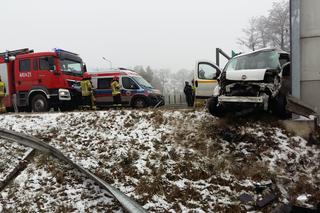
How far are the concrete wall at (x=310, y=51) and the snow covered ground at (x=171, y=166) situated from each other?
1.41m

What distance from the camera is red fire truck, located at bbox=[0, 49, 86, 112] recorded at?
41.3 ft

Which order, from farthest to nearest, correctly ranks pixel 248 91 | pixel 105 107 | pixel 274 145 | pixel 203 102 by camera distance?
pixel 105 107
pixel 203 102
pixel 248 91
pixel 274 145

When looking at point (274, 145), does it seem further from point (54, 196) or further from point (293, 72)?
point (54, 196)

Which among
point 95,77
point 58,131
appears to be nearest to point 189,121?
point 58,131

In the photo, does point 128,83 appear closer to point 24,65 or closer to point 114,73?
point 114,73

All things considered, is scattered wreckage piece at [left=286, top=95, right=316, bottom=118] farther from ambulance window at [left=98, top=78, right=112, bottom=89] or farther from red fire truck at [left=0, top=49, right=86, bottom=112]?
ambulance window at [left=98, top=78, right=112, bottom=89]

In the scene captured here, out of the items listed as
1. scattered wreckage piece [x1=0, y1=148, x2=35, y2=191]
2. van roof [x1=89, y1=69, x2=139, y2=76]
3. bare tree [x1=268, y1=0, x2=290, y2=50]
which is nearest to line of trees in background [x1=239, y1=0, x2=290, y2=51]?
bare tree [x1=268, y1=0, x2=290, y2=50]

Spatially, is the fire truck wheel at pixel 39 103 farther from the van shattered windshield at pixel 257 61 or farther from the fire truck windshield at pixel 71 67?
the van shattered windshield at pixel 257 61

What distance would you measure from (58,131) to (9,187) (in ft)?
8.65

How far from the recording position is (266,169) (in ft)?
21.2

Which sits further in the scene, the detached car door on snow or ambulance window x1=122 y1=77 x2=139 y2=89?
ambulance window x1=122 y1=77 x2=139 y2=89

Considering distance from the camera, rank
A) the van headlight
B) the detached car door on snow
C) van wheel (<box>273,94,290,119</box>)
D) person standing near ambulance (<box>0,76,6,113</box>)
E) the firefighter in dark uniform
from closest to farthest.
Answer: van wheel (<box>273,94,290,119</box>) → the detached car door on snow → the van headlight → person standing near ambulance (<box>0,76,6,113</box>) → the firefighter in dark uniform

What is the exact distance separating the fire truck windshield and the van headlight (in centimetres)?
86

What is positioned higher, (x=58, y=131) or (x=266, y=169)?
(x=58, y=131)
